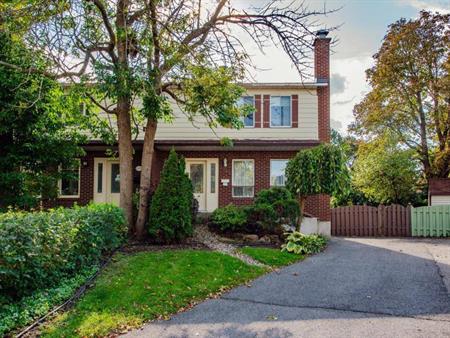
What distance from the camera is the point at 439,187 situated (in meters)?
17.9

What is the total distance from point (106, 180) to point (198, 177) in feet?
12.3

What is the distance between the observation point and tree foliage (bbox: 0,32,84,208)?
33.7 ft

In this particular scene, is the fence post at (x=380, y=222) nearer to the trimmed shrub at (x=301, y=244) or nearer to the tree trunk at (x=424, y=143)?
the tree trunk at (x=424, y=143)

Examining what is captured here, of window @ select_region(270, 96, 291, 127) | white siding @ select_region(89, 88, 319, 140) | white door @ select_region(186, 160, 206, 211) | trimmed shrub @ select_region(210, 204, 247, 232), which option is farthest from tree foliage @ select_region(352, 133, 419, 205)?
trimmed shrub @ select_region(210, 204, 247, 232)

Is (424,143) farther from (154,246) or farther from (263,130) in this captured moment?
(154,246)

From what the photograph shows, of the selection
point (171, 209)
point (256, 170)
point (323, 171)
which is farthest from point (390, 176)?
point (171, 209)

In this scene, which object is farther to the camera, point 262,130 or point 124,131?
point 262,130

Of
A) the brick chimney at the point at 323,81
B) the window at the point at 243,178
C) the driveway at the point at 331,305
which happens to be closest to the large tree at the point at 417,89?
the brick chimney at the point at 323,81

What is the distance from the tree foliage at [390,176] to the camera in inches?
769

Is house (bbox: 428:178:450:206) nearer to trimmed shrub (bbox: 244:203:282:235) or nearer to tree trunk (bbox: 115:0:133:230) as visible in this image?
trimmed shrub (bbox: 244:203:282:235)

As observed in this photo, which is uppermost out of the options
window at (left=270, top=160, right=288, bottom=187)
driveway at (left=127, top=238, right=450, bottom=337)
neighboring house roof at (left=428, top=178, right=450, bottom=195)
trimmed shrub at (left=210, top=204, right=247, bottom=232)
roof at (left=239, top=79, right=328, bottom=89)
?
roof at (left=239, top=79, right=328, bottom=89)

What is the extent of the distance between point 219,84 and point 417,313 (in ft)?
23.1

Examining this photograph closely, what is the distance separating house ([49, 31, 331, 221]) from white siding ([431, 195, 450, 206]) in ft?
19.5

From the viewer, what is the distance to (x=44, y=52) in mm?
9461
